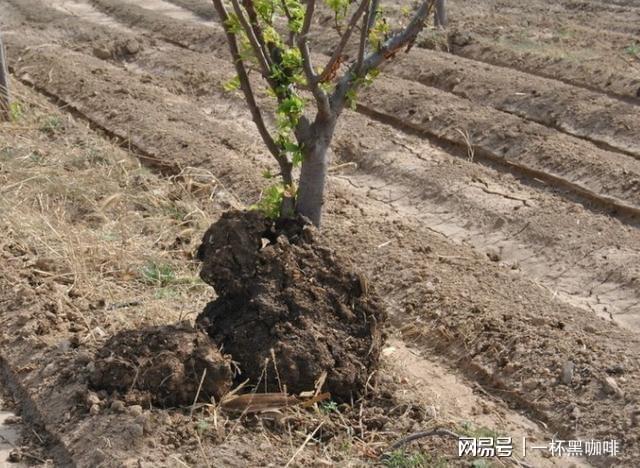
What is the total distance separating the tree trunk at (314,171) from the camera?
13.9 ft

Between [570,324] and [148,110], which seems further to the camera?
[148,110]

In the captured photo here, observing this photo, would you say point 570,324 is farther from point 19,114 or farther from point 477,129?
point 19,114

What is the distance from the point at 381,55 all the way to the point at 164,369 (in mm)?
1592

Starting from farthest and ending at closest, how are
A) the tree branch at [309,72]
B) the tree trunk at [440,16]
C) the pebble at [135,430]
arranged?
the tree trunk at [440,16] → the tree branch at [309,72] → the pebble at [135,430]

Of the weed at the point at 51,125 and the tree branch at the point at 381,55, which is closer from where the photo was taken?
the tree branch at the point at 381,55

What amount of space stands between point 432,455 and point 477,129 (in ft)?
13.5

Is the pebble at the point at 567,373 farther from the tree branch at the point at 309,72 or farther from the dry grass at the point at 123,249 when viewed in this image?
the tree branch at the point at 309,72

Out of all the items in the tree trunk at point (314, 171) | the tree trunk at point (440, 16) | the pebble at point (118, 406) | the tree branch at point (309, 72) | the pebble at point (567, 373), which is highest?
the tree branch at point (309, 72)

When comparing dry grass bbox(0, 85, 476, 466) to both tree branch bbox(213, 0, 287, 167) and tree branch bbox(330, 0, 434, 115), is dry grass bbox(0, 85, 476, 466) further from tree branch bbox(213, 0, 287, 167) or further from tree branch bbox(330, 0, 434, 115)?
tree branch bbox(330, 0, 434, 115)

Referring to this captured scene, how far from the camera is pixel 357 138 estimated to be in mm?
7391

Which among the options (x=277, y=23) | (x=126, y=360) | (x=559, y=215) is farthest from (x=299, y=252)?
(x=277, y=23)

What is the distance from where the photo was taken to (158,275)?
198 inches

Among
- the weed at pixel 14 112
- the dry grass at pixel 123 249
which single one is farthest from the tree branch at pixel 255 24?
the weed at pixel 14 112

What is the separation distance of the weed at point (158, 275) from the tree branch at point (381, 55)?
4.56 feet
